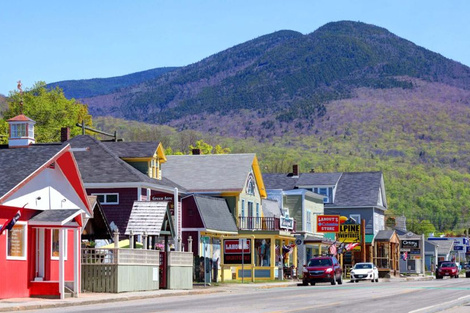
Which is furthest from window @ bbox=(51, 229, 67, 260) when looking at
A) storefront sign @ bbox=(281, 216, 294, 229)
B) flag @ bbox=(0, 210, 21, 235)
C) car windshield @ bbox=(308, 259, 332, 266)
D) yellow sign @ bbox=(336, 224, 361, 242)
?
yellow sign @ bbox=(336, 224, 361, 242)

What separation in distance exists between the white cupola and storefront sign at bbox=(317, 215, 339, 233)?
144 feet

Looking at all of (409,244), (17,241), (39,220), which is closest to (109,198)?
(39,220)

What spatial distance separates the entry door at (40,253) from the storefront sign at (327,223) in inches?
1813

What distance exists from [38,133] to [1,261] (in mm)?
54954

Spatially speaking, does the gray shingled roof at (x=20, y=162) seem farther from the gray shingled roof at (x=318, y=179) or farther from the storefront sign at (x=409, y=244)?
the storefront sign at (x=409, y=244)

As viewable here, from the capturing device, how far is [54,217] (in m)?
34.5

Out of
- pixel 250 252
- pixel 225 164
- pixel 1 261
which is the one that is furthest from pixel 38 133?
pixel 1 261

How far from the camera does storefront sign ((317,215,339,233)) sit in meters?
79.2

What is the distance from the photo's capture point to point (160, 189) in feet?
185

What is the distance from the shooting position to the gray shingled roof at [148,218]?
144ft

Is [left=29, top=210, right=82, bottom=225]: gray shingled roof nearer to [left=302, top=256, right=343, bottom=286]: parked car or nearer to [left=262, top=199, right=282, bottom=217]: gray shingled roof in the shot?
[left=302, top=256, right=343, bottom=286]: parked car

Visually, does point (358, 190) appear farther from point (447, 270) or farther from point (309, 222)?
point (309, 222)

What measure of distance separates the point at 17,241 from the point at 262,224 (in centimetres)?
3295

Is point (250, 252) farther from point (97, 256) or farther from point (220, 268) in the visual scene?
point (97, 256)
